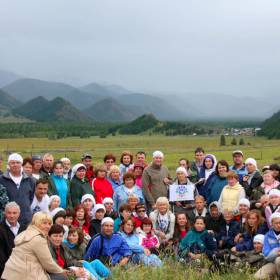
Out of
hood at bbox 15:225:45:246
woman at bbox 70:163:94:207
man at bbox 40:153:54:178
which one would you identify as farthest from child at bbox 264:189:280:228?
man at bbox 40:153:54:178

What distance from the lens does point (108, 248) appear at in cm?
833

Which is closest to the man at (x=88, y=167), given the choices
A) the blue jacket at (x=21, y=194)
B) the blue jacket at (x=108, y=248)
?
the blue jacket at (x=21, y=194)

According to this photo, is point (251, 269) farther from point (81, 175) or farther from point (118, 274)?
point (81, 175)

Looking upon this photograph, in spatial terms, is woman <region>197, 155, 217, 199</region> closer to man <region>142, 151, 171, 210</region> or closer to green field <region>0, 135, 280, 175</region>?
man <region>142, 151, 171, 210</region>

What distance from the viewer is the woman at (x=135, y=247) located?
8.49m

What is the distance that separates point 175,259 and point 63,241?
70.1 inches

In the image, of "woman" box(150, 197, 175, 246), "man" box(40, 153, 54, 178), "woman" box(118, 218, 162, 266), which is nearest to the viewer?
"woman" box(118, 218, 162, 266)

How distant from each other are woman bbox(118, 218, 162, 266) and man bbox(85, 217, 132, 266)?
10.0 inches

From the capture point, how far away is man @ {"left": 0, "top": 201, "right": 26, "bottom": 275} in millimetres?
7625

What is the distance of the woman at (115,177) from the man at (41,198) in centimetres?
168

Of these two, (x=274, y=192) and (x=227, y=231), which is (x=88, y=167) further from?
(x=274, y=192)

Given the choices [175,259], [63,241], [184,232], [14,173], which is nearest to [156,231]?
[184,232]

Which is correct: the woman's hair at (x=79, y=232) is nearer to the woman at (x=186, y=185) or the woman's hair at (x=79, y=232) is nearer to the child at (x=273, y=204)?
the woman at (x=186, y=185)

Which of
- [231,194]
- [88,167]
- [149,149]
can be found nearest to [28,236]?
[231,194]
